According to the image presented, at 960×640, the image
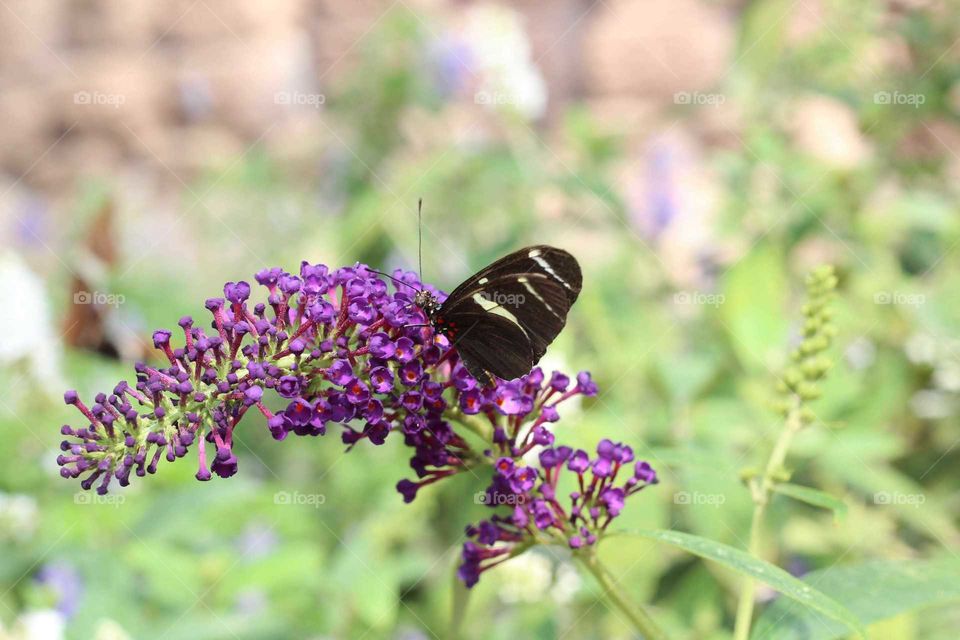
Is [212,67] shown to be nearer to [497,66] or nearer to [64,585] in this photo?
[497,66]

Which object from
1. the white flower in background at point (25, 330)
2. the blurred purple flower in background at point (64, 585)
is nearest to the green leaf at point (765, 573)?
the blurred purple flower in background at point (64, 585)

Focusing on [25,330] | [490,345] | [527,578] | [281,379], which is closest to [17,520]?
[25,330]

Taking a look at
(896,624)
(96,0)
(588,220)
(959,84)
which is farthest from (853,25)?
(96,0)

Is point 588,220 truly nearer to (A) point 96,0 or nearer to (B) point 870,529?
(B) point 870,529

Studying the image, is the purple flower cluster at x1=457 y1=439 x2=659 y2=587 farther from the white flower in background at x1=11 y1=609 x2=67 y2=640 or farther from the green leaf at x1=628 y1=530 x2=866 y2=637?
the white flower in background at x1=11 y1=609 x2=67 y2=640

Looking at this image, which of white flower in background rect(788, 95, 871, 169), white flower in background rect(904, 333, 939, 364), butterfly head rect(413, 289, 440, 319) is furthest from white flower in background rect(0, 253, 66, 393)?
white flower in background rect(788, 95, 871, 169)

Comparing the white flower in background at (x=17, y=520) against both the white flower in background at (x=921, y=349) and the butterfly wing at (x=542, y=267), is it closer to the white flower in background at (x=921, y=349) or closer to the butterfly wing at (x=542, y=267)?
the butterfly wing at (x=542, y=267)
